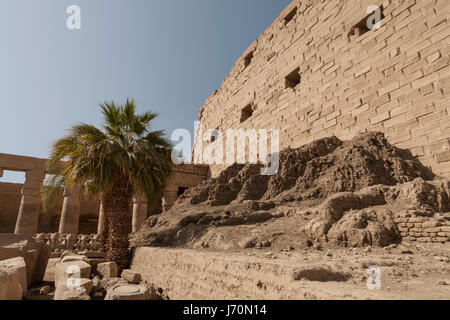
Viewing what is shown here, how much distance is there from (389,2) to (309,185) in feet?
18.3

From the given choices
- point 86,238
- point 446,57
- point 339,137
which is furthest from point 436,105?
point 86,238

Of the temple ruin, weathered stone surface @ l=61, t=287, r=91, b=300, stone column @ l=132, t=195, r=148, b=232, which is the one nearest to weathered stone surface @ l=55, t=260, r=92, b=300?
weathered stone surface @ l=61, t=287, r=91, b=300

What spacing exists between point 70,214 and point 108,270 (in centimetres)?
754

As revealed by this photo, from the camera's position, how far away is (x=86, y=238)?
9.73 meters

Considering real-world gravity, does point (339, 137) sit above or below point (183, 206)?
above

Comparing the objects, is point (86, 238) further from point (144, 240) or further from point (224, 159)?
point (224, 159)

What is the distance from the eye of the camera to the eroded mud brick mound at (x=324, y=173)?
6012 millimetres

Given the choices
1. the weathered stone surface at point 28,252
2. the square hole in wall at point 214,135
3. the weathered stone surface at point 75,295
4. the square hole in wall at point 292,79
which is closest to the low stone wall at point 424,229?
the weathered stone surface at point 75,295

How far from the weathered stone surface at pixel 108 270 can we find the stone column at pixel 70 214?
6.78 metres

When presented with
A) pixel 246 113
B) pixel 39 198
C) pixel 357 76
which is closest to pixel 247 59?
pixel 246 113

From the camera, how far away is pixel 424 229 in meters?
3.71

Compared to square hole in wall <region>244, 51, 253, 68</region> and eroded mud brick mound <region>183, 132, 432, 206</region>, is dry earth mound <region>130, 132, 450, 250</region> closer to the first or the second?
eroded mud brick mound <region>183, 132, 432, 206</region>

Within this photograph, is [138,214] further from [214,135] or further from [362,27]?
[362,27]

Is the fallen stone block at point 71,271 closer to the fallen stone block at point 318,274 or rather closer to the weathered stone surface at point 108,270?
the weathered stone surface at point 108,270
